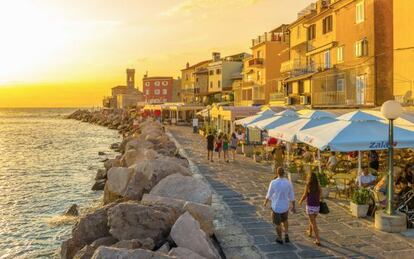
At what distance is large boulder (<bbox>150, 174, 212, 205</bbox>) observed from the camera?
10.5m

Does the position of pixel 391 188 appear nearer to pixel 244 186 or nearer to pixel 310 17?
pixel 244 186

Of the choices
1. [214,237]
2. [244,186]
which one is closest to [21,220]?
[244,186]

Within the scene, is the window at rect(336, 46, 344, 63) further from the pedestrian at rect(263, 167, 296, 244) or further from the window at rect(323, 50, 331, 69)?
the pedestrian at rect(263, 167, 296, 244)

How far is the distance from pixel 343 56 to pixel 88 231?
27436mm

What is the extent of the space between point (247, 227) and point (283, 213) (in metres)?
1.45

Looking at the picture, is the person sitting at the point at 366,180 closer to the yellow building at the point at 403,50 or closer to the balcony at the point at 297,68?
the yellow building at the point at 403,50

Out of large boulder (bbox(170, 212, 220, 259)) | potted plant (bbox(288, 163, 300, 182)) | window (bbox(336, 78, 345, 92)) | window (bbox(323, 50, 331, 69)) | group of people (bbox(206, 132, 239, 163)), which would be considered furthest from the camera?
window (bbox(323, 50, 331, 69))

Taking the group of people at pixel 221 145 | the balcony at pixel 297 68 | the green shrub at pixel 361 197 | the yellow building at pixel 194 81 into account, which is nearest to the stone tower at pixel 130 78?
the yellow building at pixel 194 81

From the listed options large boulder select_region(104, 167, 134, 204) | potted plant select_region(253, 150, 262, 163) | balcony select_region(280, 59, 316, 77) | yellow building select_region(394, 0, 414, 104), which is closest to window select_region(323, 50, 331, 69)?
balcony select_region(280, 59, 316, 77)

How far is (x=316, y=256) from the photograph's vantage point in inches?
309

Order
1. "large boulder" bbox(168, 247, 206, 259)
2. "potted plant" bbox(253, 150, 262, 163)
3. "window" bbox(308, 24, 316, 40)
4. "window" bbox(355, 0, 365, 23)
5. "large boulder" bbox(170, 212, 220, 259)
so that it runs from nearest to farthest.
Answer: "large boulder" bbox(168, 247, 206, 259), "large boulder" bbox(170, 212, 220, 259), "potted plant" bbox(253, 150, 262, 163), "window" bbox(355, 0, 365, 23), "window" bbox(308, 24, 316, 40)

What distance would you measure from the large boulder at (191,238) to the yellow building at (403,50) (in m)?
20.0

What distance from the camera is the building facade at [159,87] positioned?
376 ft

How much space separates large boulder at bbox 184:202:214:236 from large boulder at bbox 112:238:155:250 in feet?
5.23
